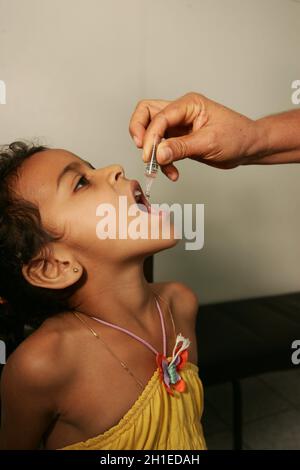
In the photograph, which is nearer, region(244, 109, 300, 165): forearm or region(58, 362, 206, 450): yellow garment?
region(58, 362, 206, 450): yellow garment

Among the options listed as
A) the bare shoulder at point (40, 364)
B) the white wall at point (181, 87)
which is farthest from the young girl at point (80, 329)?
the white wall at point (181, 87)

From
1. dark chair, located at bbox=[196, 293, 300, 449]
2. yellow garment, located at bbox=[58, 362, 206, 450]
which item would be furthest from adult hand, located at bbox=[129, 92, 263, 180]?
dark chair, located at bbox=[196, 293, 300, 449]

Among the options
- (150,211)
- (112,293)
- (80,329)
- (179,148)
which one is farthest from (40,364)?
(179,148)

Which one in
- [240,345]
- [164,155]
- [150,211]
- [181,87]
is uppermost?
[181,87]

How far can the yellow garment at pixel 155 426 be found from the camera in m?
0.75

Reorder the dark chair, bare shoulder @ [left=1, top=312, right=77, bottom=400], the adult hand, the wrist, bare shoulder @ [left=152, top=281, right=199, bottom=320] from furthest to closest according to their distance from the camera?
the dark chair, bare shoulder @ [left=152, top=281, right=199, bottom=320], the wrist, the adult hand, bare shoulder @ [left=1, top=312, right=77, bottom=400]

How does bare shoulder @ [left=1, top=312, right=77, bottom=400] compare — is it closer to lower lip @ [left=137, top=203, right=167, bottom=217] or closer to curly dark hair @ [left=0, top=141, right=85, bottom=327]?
curly dark hair @ [left=0, top=141, right=85, bottom=327]

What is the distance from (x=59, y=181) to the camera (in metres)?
0.80

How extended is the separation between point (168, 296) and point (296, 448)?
830 millimetres

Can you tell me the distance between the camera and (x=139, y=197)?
2.96 ft

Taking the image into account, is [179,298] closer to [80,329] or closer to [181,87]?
[80,329]

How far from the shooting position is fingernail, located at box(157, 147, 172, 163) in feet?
2.44

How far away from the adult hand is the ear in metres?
0.28

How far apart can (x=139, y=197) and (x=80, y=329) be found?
0.34m
